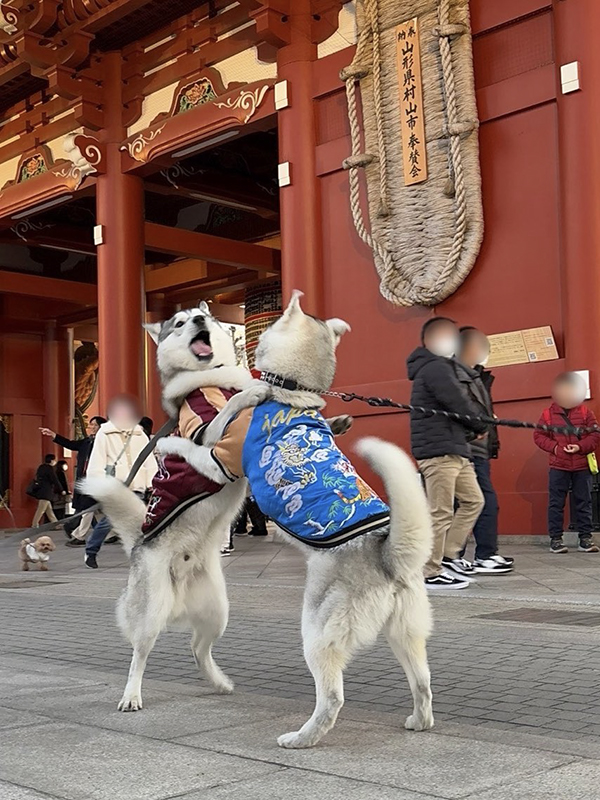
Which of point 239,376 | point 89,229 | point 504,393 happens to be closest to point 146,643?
point 239,376

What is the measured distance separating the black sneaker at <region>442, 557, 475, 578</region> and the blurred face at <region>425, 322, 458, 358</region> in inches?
55.5

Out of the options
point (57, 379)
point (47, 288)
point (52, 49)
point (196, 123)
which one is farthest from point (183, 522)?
point (57, 379)

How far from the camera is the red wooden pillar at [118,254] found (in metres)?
14.2

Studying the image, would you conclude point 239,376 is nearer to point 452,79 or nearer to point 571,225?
point 571,225

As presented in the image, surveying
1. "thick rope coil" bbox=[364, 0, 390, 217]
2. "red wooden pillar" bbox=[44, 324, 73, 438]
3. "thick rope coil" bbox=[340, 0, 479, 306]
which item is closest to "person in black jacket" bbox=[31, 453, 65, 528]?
"red wooden pillar" bbox=[44, 324, 73, 438]

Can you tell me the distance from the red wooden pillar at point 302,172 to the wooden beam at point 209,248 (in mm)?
5062

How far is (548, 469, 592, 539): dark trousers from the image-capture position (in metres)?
8.69

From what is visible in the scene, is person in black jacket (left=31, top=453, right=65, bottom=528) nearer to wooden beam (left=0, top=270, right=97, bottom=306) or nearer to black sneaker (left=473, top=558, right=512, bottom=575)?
wooden beam (left=0, top=270, right=97, bottom=306)

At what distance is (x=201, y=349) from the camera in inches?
160

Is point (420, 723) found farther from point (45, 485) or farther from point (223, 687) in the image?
point (45, 485)

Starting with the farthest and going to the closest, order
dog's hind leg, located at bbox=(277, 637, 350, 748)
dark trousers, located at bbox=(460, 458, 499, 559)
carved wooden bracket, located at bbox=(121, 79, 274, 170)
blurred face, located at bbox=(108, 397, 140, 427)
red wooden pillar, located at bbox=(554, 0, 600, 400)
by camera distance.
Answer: carved wooden bracket, located at bbox=(121, 79, 274, 170) < blurred face, located at bbox=(108, 397, 140, 427) < red wooden pillar, located at bbox=(554, 0, 600, 400) < dark trousers, located at bbox=(460, 458, 499, 559) < dog's hind leg, located at bbox=(277, 637, 350, 748)

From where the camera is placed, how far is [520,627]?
5.19 m

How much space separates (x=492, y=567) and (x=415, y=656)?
4433 millimetres

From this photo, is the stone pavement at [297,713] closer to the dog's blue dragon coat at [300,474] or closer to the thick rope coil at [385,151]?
the dog's blue dragon coat at [300,474]
